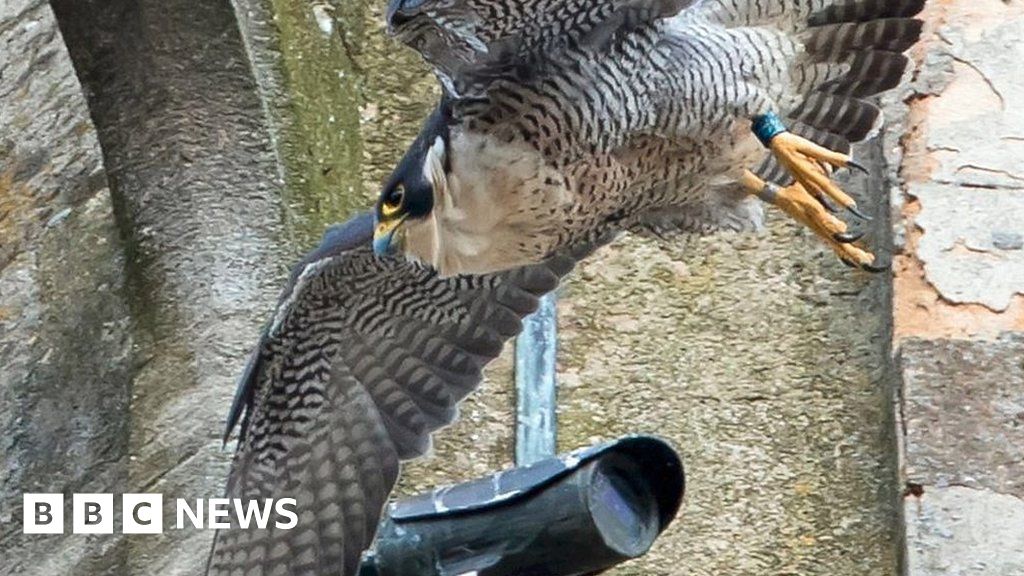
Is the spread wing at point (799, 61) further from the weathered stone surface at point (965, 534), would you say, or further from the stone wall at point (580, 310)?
the weathered stone surface at point (965, 534)

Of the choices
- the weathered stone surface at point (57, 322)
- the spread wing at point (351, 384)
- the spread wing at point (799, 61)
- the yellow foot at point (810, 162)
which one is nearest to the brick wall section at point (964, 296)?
the spread wing at point (799, 61)

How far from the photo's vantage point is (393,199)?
4695 mm

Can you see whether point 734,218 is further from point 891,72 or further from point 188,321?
point 188,321

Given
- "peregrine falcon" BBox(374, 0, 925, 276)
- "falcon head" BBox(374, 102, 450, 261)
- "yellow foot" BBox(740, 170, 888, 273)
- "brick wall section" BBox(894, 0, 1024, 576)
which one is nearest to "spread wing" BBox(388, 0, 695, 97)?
"peregrine falcon" BBox(374, 0, 925, 276)

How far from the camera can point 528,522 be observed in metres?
4.09

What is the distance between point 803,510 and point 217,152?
1.23 m

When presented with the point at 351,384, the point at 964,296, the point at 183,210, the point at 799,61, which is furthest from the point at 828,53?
the point at 183,210

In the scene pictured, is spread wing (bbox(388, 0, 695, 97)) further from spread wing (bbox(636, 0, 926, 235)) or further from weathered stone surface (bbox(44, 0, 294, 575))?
weathered stone surface (bbox(44, 0, 294, 575))

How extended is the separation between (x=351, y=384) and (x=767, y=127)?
96cm

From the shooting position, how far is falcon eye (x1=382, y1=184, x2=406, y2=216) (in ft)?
15.4

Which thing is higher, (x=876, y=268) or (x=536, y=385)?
(x=876, y=268)

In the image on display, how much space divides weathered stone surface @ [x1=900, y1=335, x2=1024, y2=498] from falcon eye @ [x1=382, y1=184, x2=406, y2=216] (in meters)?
1.02

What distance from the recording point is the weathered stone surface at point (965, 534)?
4.94 metres

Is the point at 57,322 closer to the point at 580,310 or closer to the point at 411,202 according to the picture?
the point at 411,202
